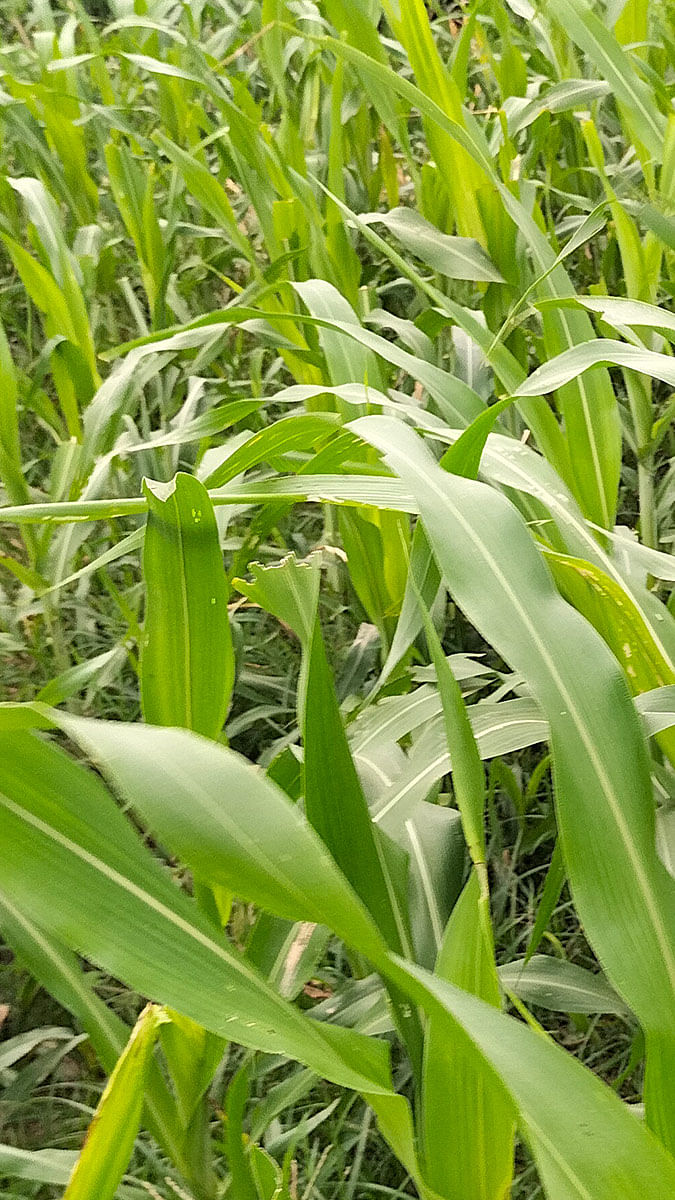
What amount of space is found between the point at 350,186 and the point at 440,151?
1.79 ft

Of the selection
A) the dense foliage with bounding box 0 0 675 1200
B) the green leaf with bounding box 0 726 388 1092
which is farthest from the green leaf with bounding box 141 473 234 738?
the green leaf with bounding box 0 726 388 1092

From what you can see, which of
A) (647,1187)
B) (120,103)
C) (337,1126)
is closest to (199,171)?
(120,103)

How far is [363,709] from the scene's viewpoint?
0.67 metres

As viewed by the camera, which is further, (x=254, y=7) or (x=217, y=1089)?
(x=254, y=7)

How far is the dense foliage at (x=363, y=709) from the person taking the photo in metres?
0.32

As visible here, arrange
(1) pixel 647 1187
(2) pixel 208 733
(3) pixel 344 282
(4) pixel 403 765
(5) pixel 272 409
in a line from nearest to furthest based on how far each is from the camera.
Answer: (1) pixel 647 1187 → (2) pixel 208 733 → (4) pixel 403 765 → (3) pixel 344 282 → (5) pixel 272 409

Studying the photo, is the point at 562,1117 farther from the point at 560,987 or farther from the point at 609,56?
the point at 609,56

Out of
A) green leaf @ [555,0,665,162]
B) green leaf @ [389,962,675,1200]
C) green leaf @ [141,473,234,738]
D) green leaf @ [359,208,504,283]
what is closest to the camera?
green leaf @ [389,962,675,1200]

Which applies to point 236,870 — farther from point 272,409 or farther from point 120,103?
point 120,103

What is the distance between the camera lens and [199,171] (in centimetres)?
109

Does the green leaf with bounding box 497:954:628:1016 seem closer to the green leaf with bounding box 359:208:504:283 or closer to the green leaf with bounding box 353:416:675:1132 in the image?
the green leaf with bounding box 353:416:675:1132

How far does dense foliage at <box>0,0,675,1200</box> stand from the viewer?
318mm

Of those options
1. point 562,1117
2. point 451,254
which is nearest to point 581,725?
point 562,1117

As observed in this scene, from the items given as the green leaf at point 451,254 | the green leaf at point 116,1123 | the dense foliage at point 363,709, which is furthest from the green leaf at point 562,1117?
the green leaf at point 451,254
